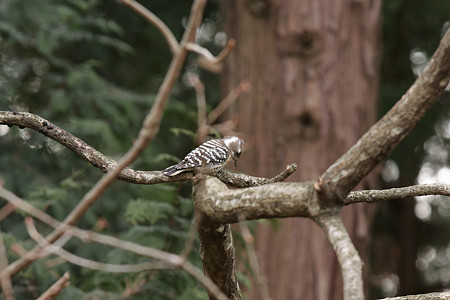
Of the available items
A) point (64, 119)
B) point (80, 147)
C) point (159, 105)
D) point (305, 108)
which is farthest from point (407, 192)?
point (64, 119)

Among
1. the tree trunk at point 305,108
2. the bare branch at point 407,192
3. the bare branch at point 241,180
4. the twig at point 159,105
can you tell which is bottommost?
the twig at point 159,105

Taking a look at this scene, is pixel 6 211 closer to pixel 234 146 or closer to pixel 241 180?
pixel 241 180

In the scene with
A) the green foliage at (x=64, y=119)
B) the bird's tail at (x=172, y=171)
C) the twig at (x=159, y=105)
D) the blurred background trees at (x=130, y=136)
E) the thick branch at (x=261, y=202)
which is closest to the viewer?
the twig at (x=159, y=105)

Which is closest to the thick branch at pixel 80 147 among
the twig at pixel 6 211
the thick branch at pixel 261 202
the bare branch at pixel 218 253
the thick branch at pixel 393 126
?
the bare branch at pixel 218 253

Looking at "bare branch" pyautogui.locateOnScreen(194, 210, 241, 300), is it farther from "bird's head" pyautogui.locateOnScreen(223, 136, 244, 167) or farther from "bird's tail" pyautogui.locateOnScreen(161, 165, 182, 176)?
"bird's head" pyautogui.locateOnScreen(223, 136, 244, 167)

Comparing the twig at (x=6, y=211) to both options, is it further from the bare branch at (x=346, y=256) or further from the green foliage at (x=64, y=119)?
the green foliage at (x=64, y=119)

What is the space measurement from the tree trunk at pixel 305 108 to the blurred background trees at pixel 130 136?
0.27m

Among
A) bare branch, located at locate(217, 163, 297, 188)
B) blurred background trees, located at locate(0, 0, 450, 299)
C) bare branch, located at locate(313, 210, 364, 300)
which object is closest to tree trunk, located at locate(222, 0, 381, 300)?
blurred background trees, located at locate(0, 0, 450, 299)

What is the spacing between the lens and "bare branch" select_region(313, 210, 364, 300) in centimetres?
164

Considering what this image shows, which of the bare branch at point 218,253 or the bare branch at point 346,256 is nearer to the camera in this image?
the bare branch at point 346,256

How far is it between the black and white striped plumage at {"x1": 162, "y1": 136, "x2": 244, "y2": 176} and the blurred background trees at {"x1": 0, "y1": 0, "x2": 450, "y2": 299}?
572 millimetres

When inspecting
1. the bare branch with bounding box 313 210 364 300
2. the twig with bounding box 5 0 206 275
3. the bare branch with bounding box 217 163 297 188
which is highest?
the bare branch with bounding box 217 163 297 188

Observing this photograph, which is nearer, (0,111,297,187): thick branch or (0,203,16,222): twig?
(0,203,16,222): twig

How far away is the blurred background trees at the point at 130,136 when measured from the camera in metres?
4.15
